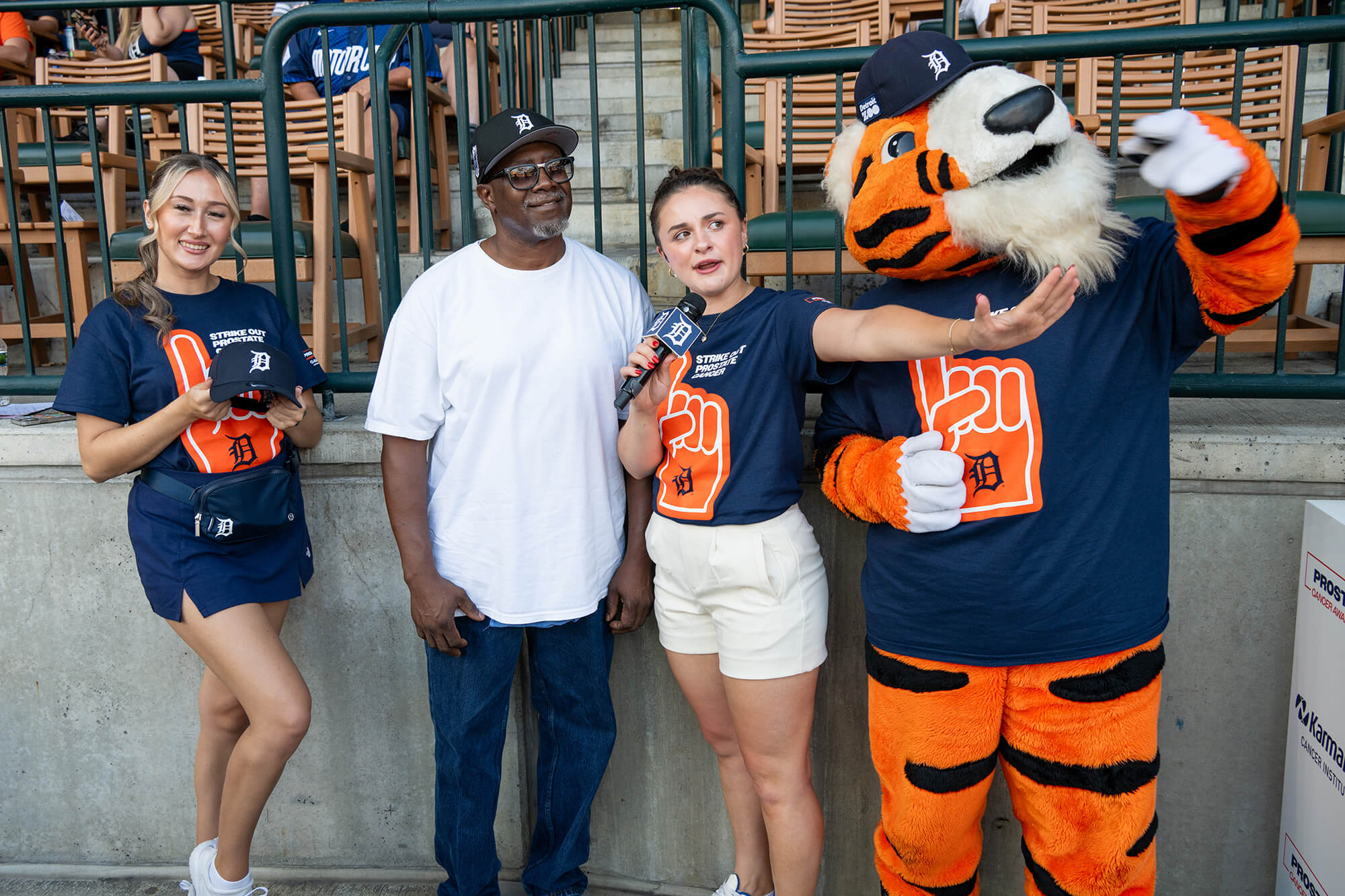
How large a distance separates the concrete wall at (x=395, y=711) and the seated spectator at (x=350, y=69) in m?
2.46

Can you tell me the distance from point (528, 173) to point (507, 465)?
2.28 feet

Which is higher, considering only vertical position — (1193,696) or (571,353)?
(571,353)

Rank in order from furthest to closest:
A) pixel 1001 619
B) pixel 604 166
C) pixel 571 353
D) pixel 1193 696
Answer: pixel 604 166 < pixel 1193 696 < pixel 571 353 < pixel 1001 619

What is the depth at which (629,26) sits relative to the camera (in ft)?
24.9

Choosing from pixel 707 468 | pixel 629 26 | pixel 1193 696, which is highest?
pixel 629 26

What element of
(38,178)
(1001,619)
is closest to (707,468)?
(1001,619)

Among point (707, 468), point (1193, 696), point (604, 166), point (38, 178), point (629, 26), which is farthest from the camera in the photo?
point (629, 26)

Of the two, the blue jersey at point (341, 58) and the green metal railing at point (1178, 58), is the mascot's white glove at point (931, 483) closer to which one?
the green metal railing at point (1178, 58)

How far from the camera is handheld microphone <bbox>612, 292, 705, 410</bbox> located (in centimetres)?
182

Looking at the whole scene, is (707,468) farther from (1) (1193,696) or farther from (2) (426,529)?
(1) (1193,696)

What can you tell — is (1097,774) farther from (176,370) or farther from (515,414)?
(176,370)

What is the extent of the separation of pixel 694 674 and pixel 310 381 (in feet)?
4.12

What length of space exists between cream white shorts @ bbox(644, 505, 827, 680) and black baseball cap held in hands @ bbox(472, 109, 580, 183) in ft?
3.12

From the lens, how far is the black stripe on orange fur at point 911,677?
6.13 ft
